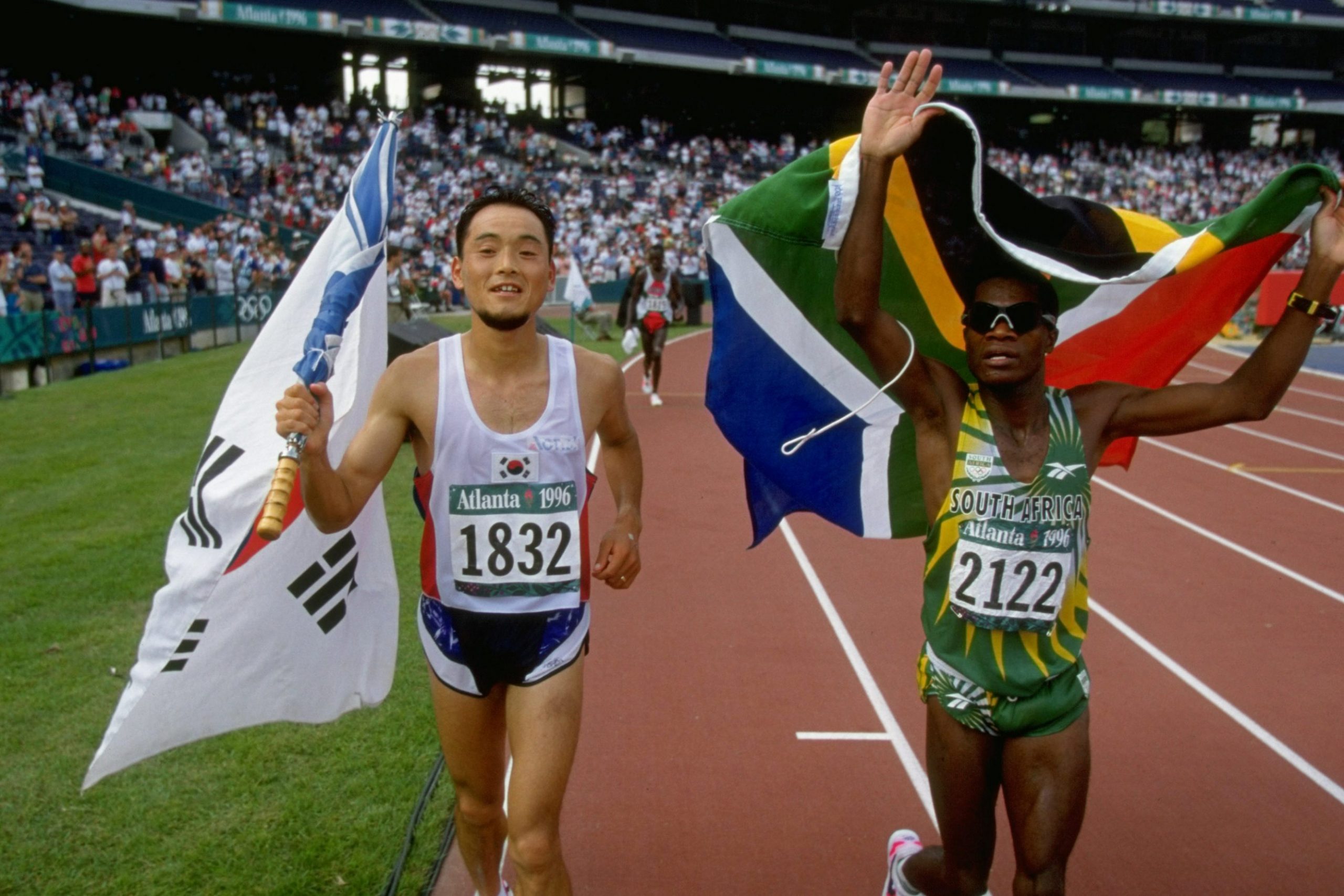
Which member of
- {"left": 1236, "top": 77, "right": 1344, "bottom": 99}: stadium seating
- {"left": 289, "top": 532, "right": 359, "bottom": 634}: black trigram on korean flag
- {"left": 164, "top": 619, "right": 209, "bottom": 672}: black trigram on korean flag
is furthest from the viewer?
{"left": 1236, "top": 77, "right": 1344, "bottom": 99}: stadium seating

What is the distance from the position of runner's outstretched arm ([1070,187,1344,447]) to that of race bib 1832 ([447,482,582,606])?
1.51 meters

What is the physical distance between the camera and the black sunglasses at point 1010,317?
3.01 metres

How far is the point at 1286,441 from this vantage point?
13.7 m

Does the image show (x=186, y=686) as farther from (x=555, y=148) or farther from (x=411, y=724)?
(x=555, y=148)

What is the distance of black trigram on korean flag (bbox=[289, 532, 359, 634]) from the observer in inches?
144

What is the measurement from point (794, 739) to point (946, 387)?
2487 millimetres

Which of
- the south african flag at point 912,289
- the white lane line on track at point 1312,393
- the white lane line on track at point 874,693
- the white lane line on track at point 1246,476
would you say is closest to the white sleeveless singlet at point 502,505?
the south african flag at point 912,289

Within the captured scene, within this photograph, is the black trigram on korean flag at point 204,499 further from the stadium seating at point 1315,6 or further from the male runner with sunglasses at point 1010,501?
the stadium seating at point 1315,6

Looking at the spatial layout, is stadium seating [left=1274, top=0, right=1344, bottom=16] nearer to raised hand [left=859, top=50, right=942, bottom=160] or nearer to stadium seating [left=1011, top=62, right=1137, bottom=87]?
stadium seating [left=1011, top=62, right=1137, bottom=87]

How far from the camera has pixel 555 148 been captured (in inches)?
1506

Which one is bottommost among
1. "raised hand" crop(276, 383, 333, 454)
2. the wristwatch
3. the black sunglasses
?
"raised hand" crop(276, 383, 333, 454)

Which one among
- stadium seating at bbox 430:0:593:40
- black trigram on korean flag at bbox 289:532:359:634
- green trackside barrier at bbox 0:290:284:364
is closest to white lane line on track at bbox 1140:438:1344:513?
black trigram on korean flag at bbox 289:532:359:634

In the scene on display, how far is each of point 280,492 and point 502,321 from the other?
34.5 inches

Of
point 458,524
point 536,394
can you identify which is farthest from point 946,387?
point 458,524
